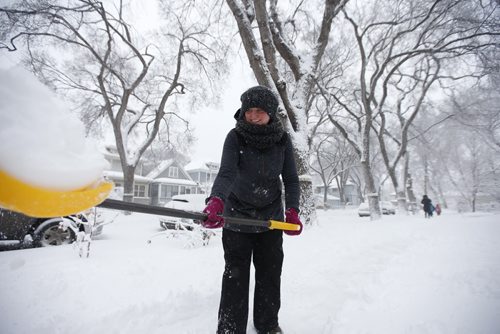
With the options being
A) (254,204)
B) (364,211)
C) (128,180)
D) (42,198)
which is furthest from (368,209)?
(42,198)

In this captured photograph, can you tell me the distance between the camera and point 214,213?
1608mm

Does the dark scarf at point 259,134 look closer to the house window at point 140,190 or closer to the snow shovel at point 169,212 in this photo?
the snow shovel at point 169,212

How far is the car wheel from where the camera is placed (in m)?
4.83

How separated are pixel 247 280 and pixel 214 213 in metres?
0.52

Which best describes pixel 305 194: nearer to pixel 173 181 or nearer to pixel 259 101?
pixel 259 101

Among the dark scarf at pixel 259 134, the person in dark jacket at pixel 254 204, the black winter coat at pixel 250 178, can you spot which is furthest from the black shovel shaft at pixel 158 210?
the dark scarf at pixel 259 134

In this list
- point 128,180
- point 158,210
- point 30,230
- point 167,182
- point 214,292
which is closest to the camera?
point 158,210

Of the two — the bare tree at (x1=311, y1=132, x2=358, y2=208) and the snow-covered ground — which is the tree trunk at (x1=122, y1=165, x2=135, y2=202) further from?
the bare tree at (x1=311, y1=132, x2=358, y2=208)

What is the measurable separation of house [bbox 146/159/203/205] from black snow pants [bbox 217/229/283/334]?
29.5 m

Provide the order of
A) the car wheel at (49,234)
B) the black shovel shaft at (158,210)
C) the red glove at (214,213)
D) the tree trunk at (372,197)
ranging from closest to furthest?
the black shovel shaft at (158,210), the red glove at (214,213), the car wheel at (49,234), the tree trunk at (372,197)

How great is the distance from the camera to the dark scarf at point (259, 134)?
1.87 meters

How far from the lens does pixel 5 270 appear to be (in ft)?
8.73

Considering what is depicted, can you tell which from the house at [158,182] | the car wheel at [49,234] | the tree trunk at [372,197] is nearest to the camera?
the car wheel at [49,234]

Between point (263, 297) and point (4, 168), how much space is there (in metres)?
1.59
